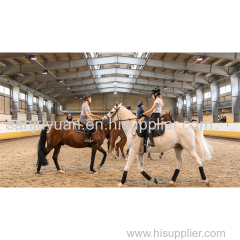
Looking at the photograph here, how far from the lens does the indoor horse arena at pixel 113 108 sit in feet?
16.3

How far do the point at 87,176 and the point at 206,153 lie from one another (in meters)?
2.85

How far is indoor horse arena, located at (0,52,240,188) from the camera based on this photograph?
16.3ft

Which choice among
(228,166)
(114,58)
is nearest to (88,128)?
(228,166)

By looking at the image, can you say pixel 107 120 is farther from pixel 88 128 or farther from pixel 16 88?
pixel 16 88

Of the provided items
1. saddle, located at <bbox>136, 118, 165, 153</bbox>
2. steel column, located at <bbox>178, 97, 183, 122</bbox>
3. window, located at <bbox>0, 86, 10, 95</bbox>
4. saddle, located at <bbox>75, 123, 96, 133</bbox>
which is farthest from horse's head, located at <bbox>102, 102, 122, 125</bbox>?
steel column, located at <bbox>178, 97, 183, 122</bbox>

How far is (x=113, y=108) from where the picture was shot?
4.59 metres

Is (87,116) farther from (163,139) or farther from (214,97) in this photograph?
(214,97)

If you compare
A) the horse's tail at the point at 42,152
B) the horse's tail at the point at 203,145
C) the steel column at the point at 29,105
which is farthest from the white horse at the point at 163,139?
the steel column at the point at 29,105

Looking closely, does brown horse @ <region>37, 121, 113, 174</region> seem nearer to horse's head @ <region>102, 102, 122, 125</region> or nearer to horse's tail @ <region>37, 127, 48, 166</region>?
horse's tail @ <region>37, 127, 48, 166</region>

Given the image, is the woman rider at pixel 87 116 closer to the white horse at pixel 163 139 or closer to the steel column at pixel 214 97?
the white horse at pixel 163 139

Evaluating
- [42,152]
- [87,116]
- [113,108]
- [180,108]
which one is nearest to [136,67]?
[180,108]

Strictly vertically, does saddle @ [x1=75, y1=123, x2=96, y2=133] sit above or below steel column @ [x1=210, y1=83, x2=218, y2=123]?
below

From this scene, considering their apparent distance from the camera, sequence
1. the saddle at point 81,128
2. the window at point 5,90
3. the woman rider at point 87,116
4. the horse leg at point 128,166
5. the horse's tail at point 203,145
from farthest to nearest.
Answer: the window at point 5,90
the saddle at point 81,128
the woman rider at point 87,116
the horse's tail at point 203,145
the horse leg at point 128,166

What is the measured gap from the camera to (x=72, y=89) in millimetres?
24797
